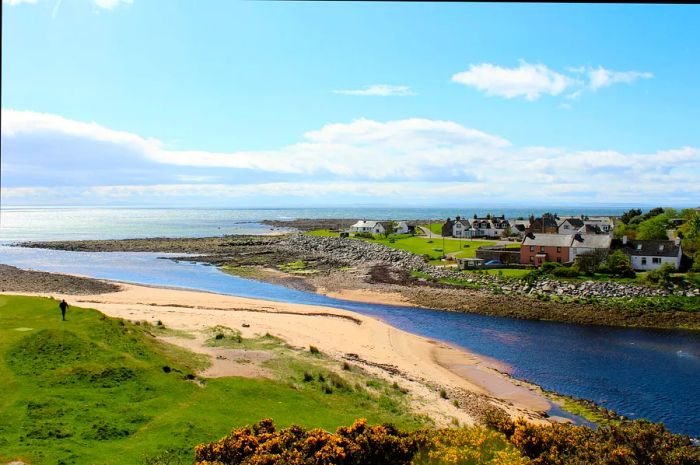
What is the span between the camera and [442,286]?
6303cm

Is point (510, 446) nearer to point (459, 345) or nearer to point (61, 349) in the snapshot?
point (61, 349)

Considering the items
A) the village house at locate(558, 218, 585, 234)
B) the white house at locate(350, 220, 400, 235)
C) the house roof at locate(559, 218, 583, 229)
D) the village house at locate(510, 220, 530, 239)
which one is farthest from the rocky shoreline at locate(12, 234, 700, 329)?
the house roof at locate(559, 218, 583, 229)

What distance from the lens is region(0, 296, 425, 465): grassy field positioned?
17.6m

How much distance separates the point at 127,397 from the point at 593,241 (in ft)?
204

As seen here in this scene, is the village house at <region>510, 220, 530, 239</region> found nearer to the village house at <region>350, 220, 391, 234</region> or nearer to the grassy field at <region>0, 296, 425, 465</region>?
the village house at <region>350, 220, 391, 234</region>

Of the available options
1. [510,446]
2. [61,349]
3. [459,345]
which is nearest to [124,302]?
[61,349]

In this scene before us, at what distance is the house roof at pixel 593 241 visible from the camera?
216 feet

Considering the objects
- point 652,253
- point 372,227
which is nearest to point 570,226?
point 652,253

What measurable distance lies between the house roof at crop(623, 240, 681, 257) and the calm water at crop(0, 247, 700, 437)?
21702 mm

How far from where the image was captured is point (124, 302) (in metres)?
54.9

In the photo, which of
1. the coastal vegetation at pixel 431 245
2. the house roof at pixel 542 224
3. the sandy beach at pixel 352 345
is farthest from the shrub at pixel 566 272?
the house roof at pixel 542 224

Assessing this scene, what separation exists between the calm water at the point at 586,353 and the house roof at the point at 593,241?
22695 mm

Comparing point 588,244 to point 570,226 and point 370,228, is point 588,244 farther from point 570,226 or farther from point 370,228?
point 370,228

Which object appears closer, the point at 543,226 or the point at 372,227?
the point at 543,226
